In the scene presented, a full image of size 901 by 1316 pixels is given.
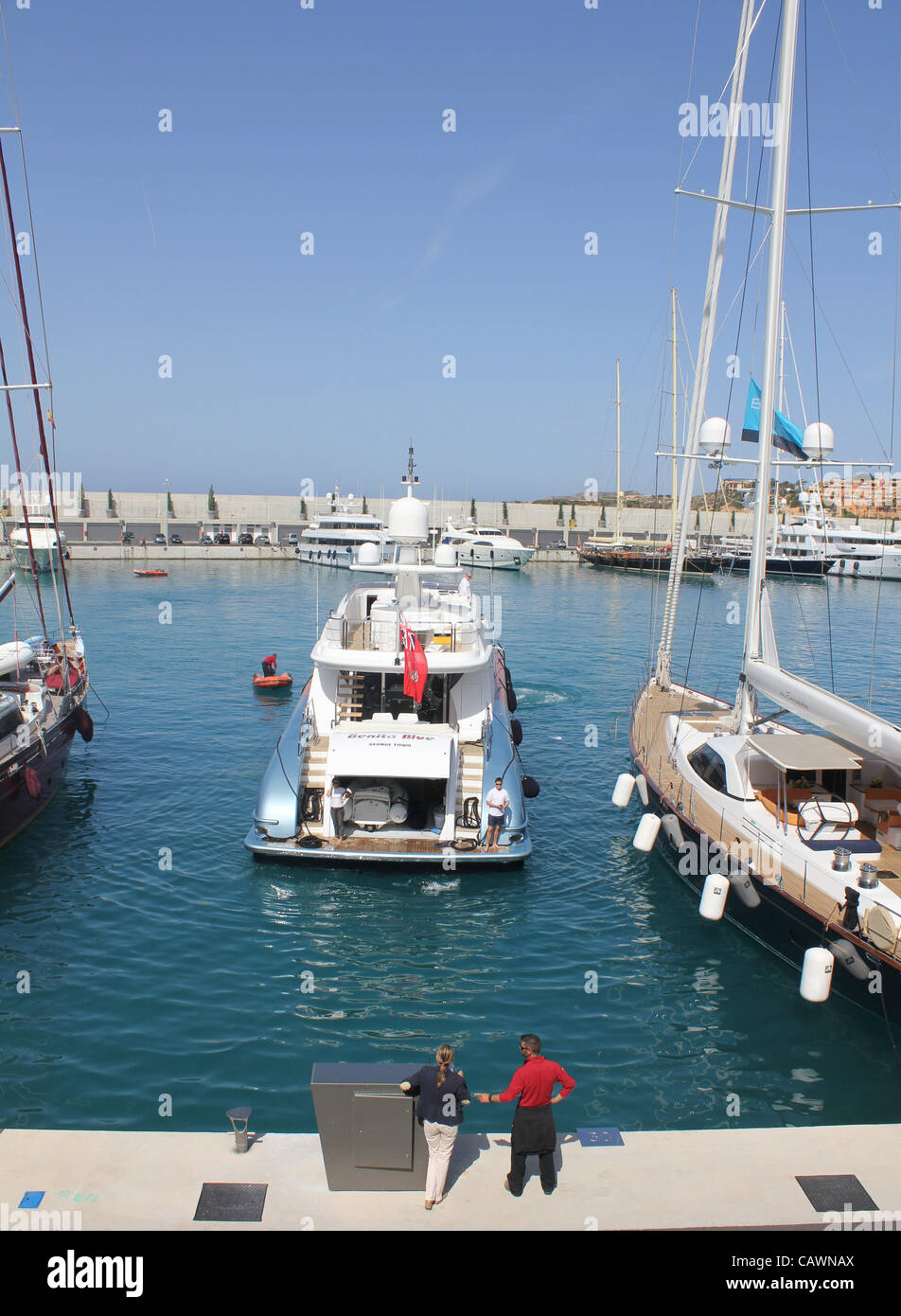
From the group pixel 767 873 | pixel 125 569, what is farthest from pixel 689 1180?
pixel 125 569

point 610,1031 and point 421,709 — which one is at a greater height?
point 421,709

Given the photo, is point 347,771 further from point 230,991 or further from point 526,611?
point 526,611

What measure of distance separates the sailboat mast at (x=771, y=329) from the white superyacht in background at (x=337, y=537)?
7484cm

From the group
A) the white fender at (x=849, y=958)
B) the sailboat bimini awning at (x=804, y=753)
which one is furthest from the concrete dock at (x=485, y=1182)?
the sailboat bimini awning at (x=804, y=753)

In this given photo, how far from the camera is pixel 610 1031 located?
1191 cm

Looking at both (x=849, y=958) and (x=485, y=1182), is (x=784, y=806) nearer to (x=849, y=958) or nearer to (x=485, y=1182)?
(x=849, y=958)

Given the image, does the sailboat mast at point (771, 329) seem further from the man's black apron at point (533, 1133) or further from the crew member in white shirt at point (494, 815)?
the man's black apron at point (533, 1133)

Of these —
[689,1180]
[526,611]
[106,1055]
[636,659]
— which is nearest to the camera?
[689,1180]

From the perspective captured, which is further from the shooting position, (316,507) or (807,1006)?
(316,507)

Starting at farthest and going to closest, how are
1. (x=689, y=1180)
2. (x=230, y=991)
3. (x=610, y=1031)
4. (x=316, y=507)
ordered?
(x=316, y=507) → (x=230, y=991) → (x=610, y=1031) → (x=689, y=1180)

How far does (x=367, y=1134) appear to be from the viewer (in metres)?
7.55

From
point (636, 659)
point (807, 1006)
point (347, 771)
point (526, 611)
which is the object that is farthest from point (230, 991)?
point (526, 611)

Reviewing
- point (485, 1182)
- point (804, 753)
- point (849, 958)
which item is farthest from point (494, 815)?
point (485, 1182)
